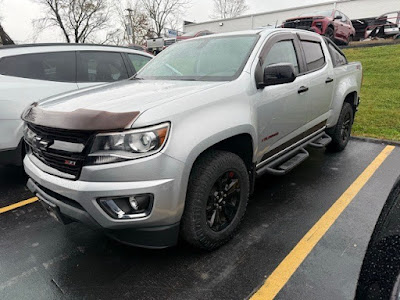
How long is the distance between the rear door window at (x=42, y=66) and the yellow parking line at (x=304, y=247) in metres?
3.74

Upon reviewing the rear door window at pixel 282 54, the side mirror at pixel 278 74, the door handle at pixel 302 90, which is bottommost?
the door handle at pixel 302 90

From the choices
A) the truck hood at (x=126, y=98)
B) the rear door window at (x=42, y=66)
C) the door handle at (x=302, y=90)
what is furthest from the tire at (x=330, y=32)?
the truck hood at (x=126, y=98)

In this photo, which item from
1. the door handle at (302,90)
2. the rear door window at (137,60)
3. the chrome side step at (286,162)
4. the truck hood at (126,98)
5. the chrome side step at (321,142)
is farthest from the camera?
the rear door window at (137,60)

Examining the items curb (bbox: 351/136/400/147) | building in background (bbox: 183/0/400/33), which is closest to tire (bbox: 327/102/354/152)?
curb (bbox: 351/136/400/147)

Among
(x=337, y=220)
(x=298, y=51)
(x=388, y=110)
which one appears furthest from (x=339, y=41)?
(x=337, y=220)

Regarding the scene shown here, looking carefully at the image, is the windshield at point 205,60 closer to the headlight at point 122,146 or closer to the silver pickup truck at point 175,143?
the silver pickup truck at point 175,143

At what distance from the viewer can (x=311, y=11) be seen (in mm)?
26266

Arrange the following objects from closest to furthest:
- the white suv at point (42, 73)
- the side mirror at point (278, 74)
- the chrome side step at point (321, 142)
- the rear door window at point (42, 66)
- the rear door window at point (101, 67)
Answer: the side mirror at point (278, 74)
the white suv at point (42, 73)
the rear door window at point (42, 66)
the chrome side step at point (321, 142)
the rear door window at point (101, 67)

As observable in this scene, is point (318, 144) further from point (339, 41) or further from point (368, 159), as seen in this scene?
point (339, 41)

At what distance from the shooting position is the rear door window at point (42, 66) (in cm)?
378

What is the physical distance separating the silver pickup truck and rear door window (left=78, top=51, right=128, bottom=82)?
4.99ft

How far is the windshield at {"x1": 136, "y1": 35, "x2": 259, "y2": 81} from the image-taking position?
2869 millimetres

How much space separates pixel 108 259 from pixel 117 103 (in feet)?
4.34

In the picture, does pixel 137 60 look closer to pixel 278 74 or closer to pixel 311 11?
pixel 278 74
